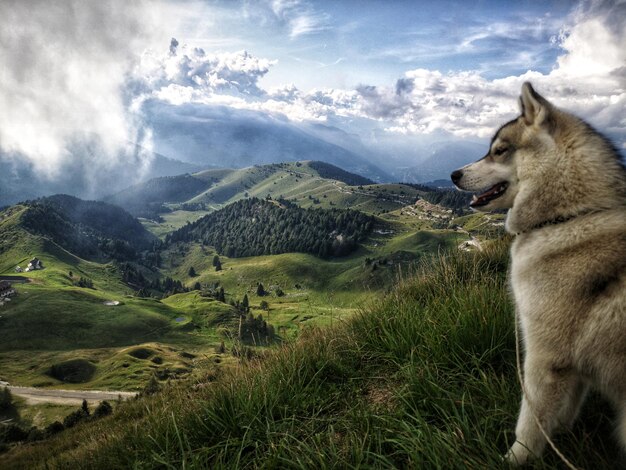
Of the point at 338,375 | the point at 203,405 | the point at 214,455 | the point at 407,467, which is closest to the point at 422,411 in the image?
the point at 407,467

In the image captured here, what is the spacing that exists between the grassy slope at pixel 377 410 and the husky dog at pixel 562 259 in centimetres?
52

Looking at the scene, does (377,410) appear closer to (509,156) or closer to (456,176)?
(456,176)

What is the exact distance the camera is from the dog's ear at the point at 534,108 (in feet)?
13.5

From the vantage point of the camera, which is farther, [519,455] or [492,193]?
[492,193]

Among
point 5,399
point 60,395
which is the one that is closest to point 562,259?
point 60,395

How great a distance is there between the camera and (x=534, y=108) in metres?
4.22

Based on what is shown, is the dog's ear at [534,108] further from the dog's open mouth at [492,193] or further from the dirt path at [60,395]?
the dirt path at [60,395]

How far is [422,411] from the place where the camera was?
455 centimetres

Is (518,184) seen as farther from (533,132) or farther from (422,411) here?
(422,411)

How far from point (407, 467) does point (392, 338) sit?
110 inches

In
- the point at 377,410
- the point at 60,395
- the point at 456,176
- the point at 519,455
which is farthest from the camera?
the point at 60,395

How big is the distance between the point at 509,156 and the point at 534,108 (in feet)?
1.85

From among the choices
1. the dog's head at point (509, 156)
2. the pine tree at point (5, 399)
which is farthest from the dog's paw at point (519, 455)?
the pine tree at point (5, 399)

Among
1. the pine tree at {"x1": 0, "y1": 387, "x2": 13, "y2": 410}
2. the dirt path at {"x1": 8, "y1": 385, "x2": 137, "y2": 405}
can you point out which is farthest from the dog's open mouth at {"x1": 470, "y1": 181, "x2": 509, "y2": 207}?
the pine tree at {"x1": 0, "y1": 387, "x2": 13, "y2": 410}
